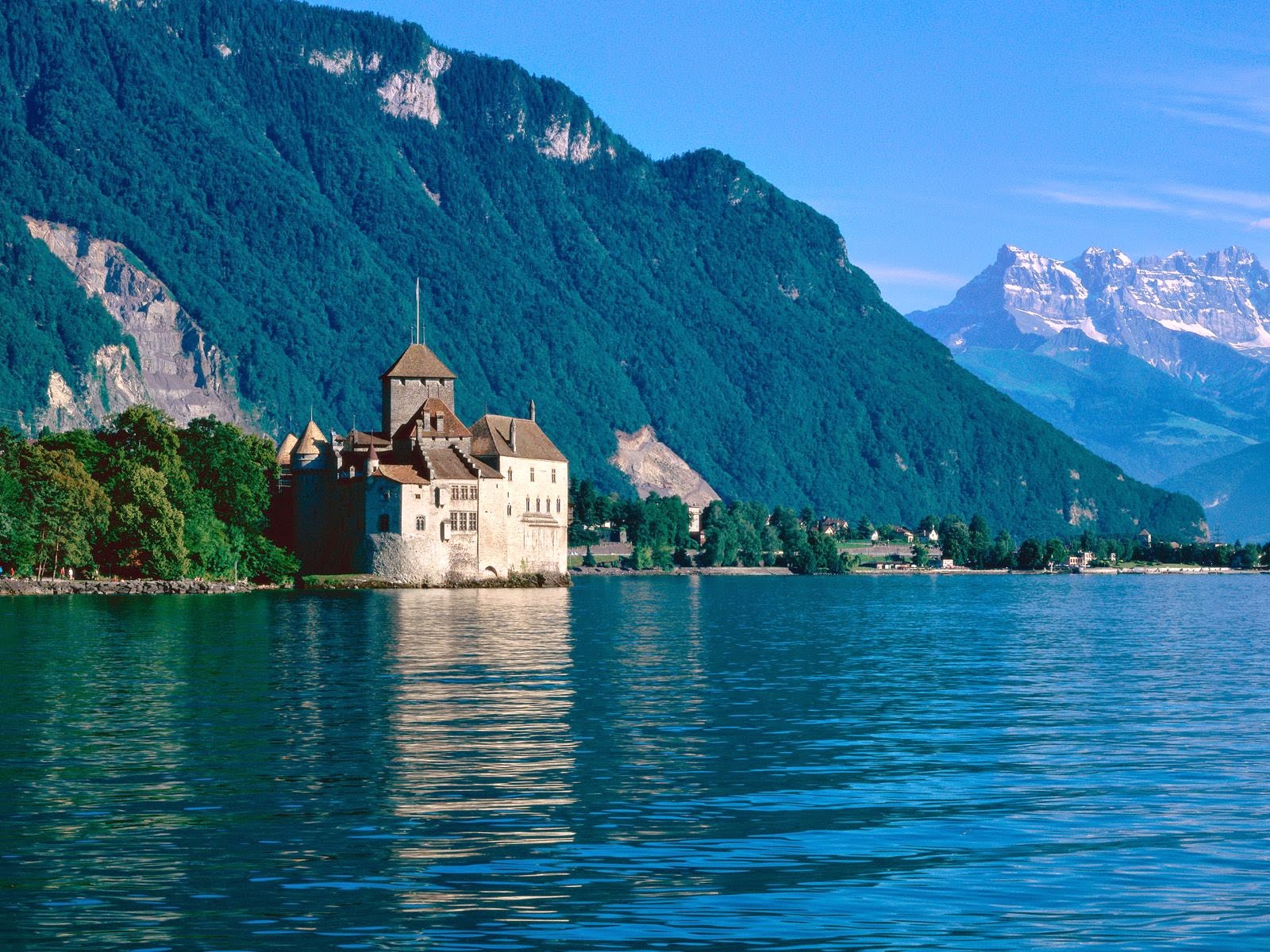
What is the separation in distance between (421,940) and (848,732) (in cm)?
2139

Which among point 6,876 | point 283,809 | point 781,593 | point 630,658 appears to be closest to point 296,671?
point 630,658

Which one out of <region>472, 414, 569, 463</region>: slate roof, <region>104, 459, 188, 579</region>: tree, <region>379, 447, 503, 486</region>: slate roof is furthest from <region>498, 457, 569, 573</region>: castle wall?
<region>104, 459, 188, 579</region>: tree

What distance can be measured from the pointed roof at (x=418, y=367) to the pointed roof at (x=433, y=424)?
382 inches

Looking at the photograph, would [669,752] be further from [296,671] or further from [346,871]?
[296,671]

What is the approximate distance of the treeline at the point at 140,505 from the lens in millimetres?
111188

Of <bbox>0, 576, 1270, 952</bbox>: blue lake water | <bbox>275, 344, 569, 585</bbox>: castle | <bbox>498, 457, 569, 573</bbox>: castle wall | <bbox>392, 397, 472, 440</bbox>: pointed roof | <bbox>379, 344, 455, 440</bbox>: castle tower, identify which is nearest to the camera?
<bbox>0, 576, 1270, 952</bbox>: blue lake water

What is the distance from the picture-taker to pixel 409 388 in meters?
154

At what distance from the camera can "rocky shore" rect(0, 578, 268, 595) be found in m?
112

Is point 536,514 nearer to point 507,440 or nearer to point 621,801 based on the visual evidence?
point 507,440

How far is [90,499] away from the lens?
113125 mm

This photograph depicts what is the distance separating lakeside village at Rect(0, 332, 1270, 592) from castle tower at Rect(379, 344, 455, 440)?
6.0 inches

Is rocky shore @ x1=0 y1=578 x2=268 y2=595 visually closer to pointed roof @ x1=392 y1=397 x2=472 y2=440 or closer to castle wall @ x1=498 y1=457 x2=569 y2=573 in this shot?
pointed roof @ x1=392 y1=397 x2=472 y2=440

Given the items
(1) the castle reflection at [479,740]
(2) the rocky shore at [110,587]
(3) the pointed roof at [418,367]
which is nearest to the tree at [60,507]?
(2) the rocky shore at [110,587]

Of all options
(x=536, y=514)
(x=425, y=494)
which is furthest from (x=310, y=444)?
(x=536, y=514)
